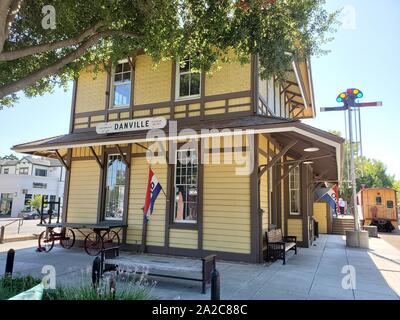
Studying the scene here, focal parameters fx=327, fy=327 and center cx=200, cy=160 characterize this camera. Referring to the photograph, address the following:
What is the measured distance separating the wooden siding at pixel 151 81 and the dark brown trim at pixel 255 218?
3.91m

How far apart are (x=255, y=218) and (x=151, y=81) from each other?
5864 mm

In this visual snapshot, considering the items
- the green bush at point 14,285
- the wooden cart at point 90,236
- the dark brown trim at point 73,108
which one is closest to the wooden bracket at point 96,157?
the dark brown trim at point 73,108

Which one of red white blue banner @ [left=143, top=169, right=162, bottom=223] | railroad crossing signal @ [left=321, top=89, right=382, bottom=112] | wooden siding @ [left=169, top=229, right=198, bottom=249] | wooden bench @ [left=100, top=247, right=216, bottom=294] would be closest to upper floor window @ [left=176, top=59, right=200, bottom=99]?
red white blue banner @ [left=143, top=169, right=162, bottom=223]

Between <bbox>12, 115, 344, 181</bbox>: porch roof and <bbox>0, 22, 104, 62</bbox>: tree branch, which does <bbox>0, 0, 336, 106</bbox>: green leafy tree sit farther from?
<bbox>12, 115, 344, 181</bbox>: porch roof

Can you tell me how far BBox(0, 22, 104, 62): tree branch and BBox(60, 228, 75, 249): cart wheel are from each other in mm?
6647

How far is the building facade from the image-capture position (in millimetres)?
45469

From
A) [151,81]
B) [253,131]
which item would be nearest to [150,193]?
[253,131]

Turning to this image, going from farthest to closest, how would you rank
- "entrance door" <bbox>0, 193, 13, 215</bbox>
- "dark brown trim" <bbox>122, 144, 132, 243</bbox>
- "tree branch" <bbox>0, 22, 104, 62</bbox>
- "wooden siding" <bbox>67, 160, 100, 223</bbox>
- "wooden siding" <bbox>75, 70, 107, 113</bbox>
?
1. "entrance door" <bbox>0, 193, 13, 215</bbox>
2. "wooden siding" <bbox>75, 70, 107, 113</bbox>
3. "wooden siding" <bbox>67, 160, 100, 223</bbox>
4. "dark brown trim" <bbox>122, 144, 132, 243</bbox>
5. "tree branch" <bbox>0, 22, 104, 62</bbox>

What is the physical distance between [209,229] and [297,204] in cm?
500

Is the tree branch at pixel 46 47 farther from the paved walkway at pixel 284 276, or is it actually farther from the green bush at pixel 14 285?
the paved walkway at pixel 284 276

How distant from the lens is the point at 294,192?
13.0 metres

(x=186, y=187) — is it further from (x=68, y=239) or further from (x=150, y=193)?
(x=68, y=239)

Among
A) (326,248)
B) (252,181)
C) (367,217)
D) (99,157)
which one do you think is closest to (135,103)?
(99,157)

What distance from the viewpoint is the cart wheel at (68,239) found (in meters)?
11.1
